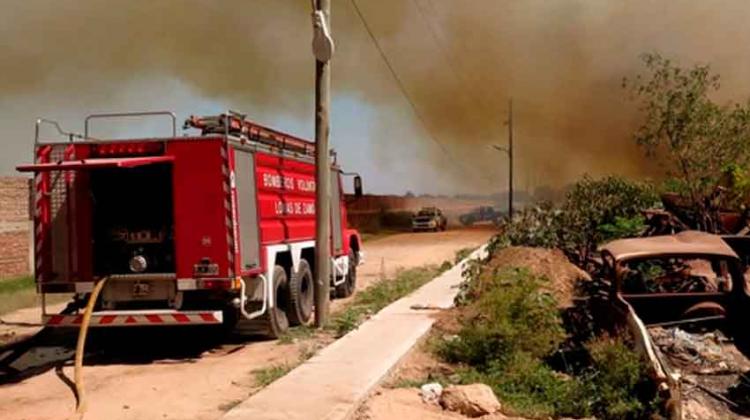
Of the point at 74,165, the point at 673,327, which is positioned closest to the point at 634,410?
the point at 673,327

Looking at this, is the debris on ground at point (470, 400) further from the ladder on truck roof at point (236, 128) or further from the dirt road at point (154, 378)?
the ladder on truck roof at point (236, 128)

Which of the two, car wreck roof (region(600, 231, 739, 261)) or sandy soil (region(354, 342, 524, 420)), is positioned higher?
car wreck roof (region(600, 231, 739, 261))

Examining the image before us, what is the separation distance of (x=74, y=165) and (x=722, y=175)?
44.4 ft

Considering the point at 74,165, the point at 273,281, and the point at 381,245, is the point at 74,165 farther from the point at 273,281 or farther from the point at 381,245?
the point at 381,245

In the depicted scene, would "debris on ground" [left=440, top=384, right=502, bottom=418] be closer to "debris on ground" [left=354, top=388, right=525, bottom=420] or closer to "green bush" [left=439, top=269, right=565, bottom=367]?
"debris on ground" [left=354, top=388, right=525, bottom=420]

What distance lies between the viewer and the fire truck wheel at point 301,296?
10.4 m

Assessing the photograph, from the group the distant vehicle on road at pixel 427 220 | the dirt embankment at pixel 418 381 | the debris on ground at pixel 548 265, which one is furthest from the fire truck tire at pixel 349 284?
the distant vehicle on road at pixel 427 220

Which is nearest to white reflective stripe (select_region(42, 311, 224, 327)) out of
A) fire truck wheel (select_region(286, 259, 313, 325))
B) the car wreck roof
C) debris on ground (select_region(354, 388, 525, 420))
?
fire truck wheel (select_region(286, 259, 313, 325))

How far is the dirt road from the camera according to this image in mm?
6539

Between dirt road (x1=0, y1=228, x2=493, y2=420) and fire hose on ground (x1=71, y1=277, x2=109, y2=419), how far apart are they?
10 cm

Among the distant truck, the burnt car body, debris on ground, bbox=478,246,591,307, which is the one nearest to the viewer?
the burnt car body

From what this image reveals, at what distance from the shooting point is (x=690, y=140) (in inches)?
675

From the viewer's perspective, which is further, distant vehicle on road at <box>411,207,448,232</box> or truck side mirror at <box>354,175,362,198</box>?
distant vehicle on road at <box>411,207,448,232</box>

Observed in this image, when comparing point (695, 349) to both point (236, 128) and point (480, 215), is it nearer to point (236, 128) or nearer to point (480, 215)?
point (236, 128)
